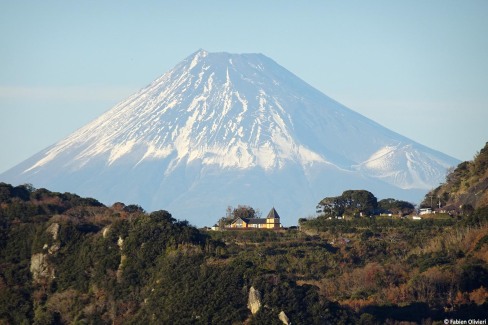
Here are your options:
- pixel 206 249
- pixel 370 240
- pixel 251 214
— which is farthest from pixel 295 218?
pixel 206 249

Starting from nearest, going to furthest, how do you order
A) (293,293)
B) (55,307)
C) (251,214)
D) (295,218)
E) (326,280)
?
(293,293) < (55,307) < (326,280) < (251,214) < (295,218)

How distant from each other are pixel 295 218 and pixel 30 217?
133 m

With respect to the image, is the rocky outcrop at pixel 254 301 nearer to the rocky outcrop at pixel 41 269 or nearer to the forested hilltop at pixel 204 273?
the forested hilltop at pixel 204 273

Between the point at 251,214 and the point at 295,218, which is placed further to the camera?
the point at 295,218

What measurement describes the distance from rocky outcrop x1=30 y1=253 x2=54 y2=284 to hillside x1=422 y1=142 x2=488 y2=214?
24.6m

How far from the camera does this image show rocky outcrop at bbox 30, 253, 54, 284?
5525 cm

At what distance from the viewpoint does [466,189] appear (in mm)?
76875

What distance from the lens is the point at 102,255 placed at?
5462cm

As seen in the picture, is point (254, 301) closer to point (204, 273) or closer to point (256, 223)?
point (204, 273)

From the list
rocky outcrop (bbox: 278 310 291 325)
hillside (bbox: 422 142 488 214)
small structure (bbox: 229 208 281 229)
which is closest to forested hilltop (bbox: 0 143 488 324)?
→ rocky outcrop (bbox: 278 310 291 325)

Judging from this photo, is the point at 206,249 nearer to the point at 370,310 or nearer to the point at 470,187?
the point at 370,310

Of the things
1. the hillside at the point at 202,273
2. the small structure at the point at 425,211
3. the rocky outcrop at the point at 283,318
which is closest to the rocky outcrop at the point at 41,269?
the hillside at the point at 202,273

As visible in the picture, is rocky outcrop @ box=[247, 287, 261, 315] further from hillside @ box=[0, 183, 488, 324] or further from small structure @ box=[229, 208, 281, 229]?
small structure @ box=[229, 208, 281, 229]

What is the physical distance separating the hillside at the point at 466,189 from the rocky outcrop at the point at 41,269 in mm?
24632
